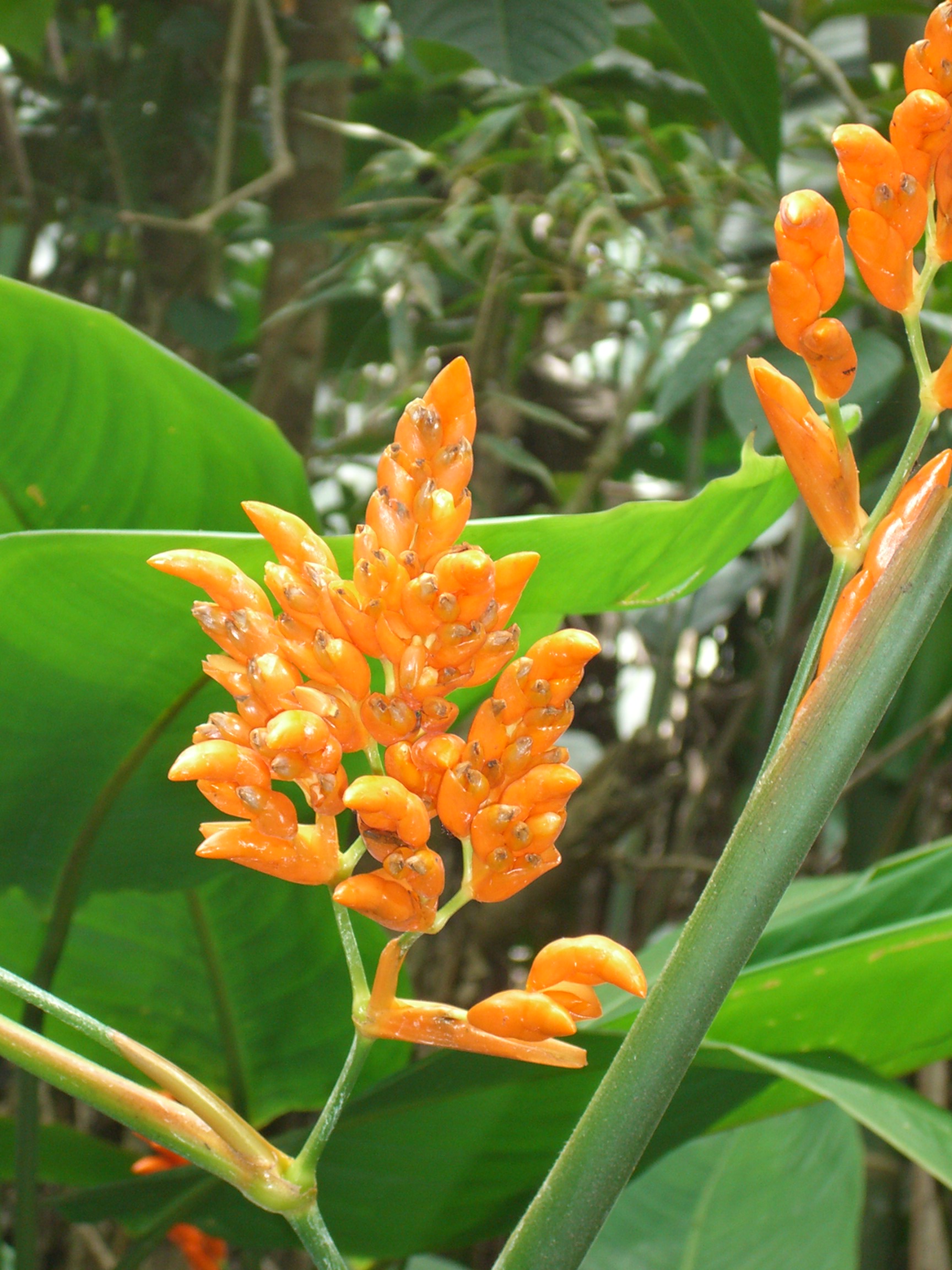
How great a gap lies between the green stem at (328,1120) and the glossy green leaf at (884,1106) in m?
0.20

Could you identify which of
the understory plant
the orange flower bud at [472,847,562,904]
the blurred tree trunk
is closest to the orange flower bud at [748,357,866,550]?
the understory plant

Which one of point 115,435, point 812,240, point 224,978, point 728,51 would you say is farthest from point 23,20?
point 812,240

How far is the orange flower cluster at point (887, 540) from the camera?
305mm

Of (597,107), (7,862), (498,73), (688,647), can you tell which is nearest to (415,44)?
(597,107)

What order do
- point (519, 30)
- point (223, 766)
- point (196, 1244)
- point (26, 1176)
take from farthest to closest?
point (519, 30) → point (196, 1244) → point (26, 1176) → point (223, 766)

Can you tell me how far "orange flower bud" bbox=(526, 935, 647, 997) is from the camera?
297 mm

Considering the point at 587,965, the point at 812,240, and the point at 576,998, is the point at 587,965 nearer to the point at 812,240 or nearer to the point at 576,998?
the point at 576,998

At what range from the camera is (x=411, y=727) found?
0.31 m

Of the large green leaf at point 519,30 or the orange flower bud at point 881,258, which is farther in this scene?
the large green leaf at point 519,30

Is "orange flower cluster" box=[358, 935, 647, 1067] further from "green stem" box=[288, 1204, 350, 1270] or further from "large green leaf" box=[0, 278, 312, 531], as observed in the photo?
"large green leaf" box=[0, 278, 312, 531]

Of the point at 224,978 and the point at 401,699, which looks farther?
the point at 224,978

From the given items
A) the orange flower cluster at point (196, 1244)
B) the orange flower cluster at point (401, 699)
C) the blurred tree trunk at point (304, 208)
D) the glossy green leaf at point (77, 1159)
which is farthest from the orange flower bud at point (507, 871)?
the blurred tree trunk at point (304, 208)

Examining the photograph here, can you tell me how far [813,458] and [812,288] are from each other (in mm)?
44

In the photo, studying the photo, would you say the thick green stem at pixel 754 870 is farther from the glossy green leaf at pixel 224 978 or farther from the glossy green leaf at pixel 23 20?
the glossy green leaf at pixel 23 20
